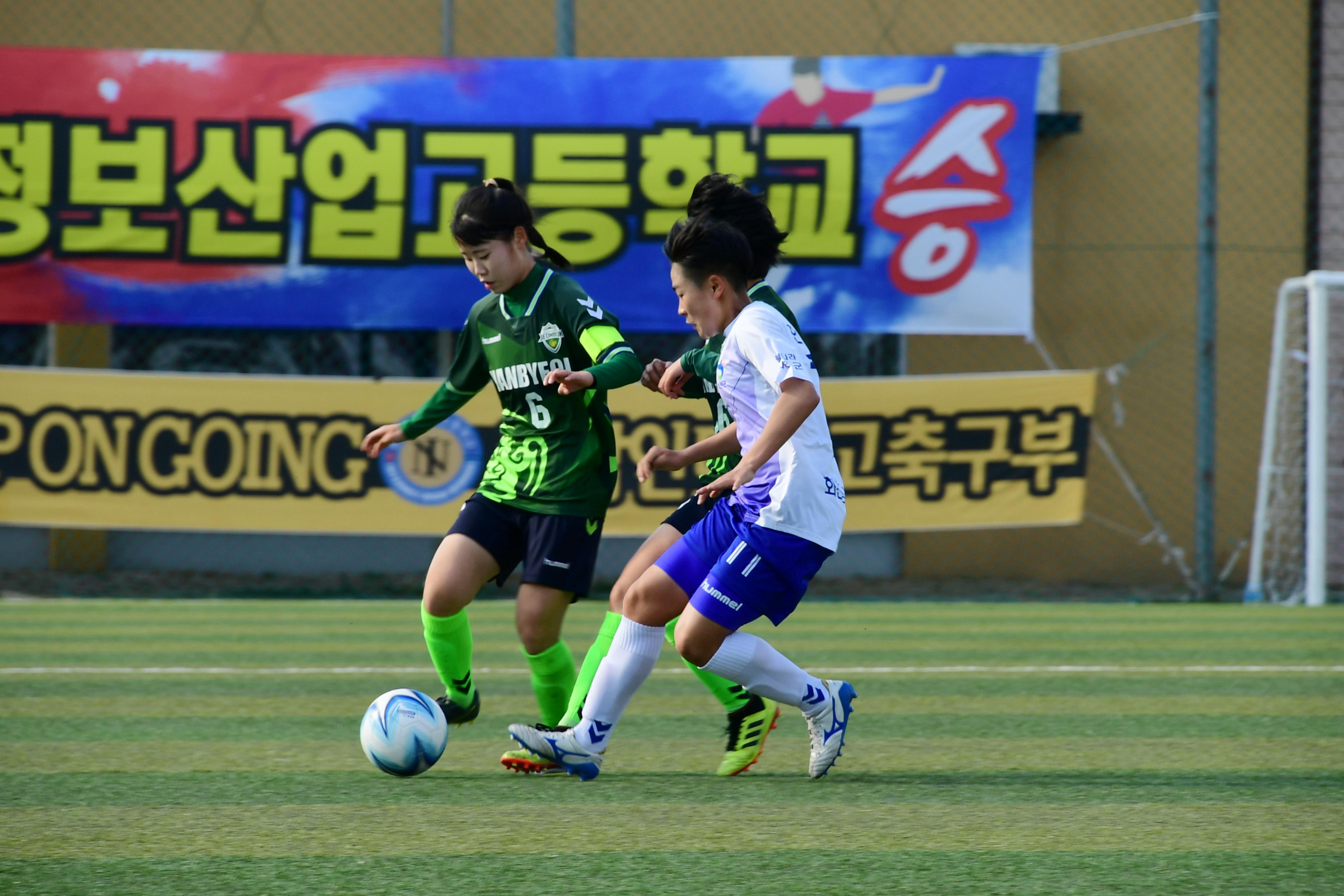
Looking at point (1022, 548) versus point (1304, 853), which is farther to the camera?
point (1022, 548)

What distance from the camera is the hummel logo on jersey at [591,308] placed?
14.3ft

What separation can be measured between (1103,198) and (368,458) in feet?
22.2

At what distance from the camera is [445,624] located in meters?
4.26

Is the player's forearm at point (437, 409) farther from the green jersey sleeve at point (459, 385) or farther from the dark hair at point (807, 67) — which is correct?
the dark hair at point (807, 67)

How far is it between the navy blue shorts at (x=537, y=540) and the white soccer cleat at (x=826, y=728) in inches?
31.5

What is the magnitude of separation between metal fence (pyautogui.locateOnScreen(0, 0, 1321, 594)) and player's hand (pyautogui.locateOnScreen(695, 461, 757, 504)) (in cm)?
799

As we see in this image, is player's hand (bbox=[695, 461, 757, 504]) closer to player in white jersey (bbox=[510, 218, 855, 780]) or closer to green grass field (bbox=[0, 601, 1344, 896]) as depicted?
player in white jersey (bbox=[510, 218, 855, 780])

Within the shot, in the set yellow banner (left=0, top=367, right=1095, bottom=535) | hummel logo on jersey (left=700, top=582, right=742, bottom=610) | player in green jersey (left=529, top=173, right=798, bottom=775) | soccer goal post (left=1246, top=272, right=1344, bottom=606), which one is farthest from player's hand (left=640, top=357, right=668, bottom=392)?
soccer goal post (left=1246, top=272, right=1344, bottom=606)

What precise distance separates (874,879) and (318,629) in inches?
229

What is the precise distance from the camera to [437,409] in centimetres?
466

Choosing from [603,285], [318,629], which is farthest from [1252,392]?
[318,629]

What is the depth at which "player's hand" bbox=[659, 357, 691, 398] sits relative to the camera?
392cm

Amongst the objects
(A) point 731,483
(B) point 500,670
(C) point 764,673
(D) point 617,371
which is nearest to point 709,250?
(D) point 617,371

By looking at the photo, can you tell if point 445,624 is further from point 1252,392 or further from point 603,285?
point 1252,392
